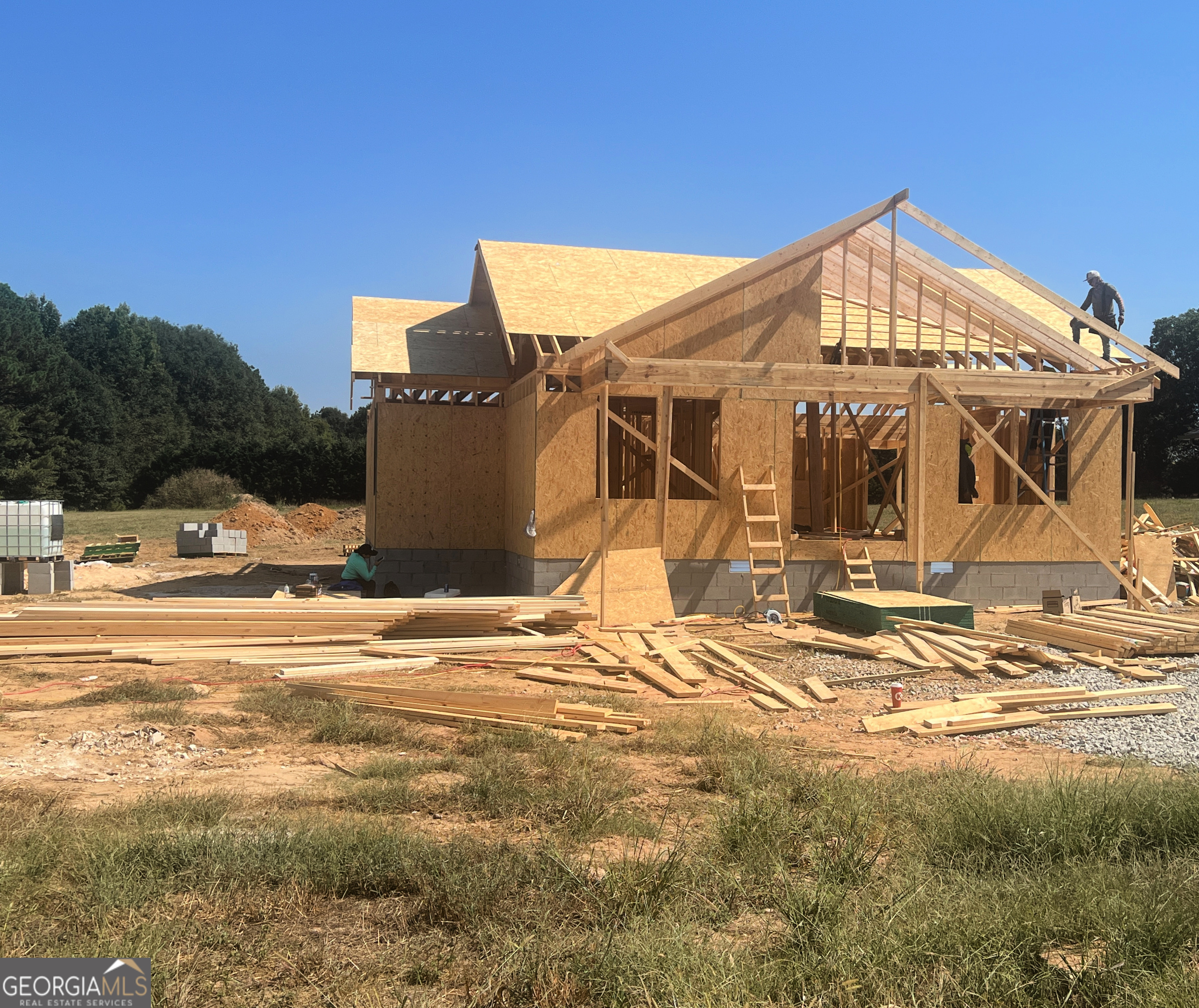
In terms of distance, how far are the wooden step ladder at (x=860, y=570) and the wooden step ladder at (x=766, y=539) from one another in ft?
3.03

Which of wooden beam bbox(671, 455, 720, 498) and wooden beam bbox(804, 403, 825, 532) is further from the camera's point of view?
wooden beam bbox(804, 403, 825, 532)

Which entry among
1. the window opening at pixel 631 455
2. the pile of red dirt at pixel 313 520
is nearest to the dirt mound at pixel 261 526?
the pile of red dirt at pixel 313 520

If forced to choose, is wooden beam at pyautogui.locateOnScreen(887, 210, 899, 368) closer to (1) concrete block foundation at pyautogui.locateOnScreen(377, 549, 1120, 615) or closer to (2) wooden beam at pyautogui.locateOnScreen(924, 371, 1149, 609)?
(2) wooden beam at pyautogui.locateOnScreen(924, 371, 1149, 609)

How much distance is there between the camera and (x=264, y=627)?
1088cm

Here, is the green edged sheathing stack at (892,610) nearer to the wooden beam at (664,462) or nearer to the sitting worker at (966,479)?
the wooden beam at (664,462)

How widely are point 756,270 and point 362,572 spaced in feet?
25.9

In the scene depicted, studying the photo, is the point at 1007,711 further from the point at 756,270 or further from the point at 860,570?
the point at 756,270

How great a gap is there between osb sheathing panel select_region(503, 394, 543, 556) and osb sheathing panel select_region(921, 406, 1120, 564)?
6.23 meters

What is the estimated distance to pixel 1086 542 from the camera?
13.8 meters

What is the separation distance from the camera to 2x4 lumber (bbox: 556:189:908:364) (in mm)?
13641

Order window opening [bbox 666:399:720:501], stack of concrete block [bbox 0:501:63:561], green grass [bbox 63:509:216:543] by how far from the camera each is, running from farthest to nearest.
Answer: green grass [bbox 63:509:216:543]
stack of concrete block [bbox 0:501:63:561]
window opening [bbox 666:399:720:501]

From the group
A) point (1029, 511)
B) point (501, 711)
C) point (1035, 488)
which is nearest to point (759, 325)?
point (1035, 488)

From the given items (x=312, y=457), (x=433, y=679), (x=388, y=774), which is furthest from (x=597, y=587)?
(x=312, y=457)

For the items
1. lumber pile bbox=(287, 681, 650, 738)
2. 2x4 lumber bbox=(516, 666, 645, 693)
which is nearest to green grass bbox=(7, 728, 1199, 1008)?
lumber pile bbox=(287, 681, 650, 738)
